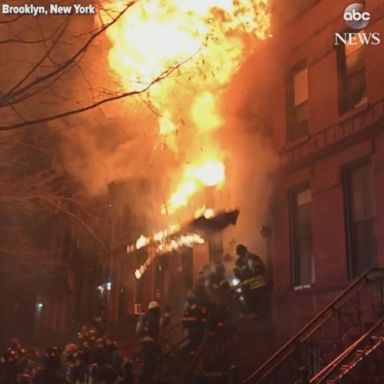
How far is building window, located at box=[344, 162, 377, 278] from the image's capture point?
36.4 feet

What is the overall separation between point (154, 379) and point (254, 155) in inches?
252

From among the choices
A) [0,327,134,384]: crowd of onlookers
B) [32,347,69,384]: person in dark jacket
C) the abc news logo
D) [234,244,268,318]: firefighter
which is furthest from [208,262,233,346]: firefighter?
the abc news logo

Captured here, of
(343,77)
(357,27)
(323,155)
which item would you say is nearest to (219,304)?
(323,155)

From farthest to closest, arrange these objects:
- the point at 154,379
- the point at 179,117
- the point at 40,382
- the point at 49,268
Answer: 1. the point at 49,268
2. the point at 179,117
3. the point at 154,379
4. the point at 40,382

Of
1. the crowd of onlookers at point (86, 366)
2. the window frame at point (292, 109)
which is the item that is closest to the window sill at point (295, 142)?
the window frame at point (292, 109)

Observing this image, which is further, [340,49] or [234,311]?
[234,311]

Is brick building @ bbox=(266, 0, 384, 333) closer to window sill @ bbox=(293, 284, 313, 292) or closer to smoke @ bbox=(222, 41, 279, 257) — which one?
window sill @ bbox=(293, 284, 313, 292)

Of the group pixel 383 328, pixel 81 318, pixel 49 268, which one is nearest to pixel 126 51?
pixel 383 328

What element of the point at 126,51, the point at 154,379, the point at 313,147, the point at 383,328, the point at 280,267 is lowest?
the point at 154,379

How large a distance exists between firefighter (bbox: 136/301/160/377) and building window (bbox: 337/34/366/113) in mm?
6143

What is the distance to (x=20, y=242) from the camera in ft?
84.9

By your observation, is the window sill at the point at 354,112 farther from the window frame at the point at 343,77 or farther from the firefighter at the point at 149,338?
the firefighter at the point at 149,338

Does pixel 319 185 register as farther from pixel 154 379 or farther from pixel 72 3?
pixel 72 3

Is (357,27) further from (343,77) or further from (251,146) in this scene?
(251,146)
